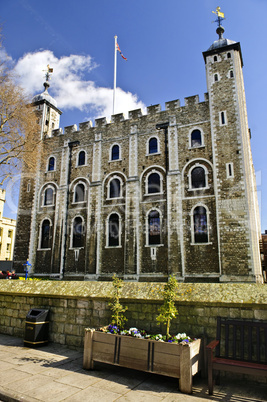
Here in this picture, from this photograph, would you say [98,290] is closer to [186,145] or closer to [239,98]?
[186,145]

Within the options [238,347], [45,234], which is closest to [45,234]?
[45,234]

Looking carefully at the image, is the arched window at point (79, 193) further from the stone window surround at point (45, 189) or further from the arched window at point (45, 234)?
the arched window at point (45, 234)

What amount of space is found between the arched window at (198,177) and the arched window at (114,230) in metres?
6.42

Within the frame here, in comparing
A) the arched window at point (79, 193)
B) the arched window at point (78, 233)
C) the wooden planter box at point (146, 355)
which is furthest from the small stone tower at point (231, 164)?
the wooden planter box at point (146, 355)

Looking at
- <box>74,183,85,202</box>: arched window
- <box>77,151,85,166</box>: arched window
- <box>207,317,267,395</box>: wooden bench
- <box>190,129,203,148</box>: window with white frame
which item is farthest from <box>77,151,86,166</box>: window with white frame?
<box>207,317,267,395</box>: wooden bench

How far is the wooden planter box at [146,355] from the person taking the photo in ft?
14.3

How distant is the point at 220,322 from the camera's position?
4.94 metres

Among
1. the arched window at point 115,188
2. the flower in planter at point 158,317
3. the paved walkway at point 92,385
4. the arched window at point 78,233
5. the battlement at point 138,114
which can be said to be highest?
A: the battlement at point 138,114

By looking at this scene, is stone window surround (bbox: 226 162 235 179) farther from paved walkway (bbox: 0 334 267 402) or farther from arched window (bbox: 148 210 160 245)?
paved walkway (bbox: 0 334 267 402)

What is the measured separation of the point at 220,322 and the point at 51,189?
74.0 ft

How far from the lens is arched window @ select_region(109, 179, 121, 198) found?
72.4 feet

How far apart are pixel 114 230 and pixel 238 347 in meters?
16.9

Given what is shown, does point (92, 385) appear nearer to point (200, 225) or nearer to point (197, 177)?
point (200, 225)

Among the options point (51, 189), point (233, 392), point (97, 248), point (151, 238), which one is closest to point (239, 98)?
point (151, 238)
